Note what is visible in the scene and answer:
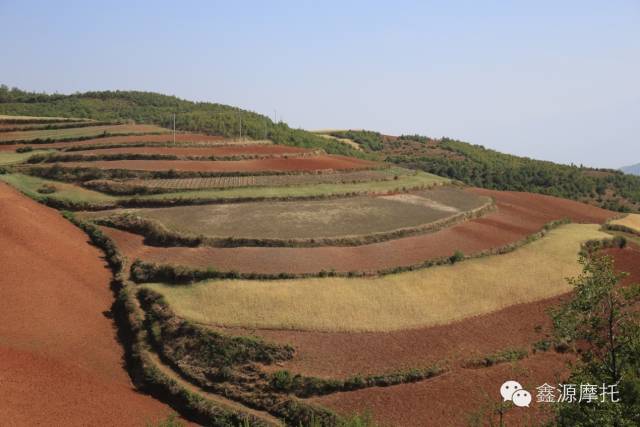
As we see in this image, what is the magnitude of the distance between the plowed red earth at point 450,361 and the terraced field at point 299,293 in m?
0.07

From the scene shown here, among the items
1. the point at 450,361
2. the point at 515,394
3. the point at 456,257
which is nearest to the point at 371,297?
the point at 450,361

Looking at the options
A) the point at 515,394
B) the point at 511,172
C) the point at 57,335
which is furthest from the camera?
the point at 511,172

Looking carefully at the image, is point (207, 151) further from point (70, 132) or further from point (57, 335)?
point (57, 335)

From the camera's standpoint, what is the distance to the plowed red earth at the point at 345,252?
28.9 meters

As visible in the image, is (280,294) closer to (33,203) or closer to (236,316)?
(236,316)

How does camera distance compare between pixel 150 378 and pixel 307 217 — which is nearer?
pixel 150 378

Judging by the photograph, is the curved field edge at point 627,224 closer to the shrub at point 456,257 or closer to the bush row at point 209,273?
the bush row at point 209,273

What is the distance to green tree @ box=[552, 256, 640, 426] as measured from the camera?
535 inches

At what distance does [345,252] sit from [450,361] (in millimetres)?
10881

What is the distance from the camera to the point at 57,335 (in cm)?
2356

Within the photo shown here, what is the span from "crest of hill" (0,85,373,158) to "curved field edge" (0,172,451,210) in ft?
102

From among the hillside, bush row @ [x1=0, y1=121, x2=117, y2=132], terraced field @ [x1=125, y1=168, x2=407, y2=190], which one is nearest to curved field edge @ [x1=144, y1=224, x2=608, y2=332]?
terraced field @ [x1=125, y1=168, x2=407, y2=190]

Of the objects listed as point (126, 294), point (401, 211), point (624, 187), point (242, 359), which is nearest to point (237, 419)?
point (242, 359)

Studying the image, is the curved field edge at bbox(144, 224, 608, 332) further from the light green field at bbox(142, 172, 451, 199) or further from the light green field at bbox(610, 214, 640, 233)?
the light green field at bbox(610, 214, 640, 233)
